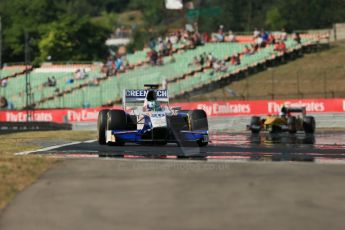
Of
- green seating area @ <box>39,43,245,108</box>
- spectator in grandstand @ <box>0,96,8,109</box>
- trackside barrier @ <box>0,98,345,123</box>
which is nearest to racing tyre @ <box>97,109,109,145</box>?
A: trackside barrier @ <box>0,98,345,123</box>

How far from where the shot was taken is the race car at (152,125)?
1811cm

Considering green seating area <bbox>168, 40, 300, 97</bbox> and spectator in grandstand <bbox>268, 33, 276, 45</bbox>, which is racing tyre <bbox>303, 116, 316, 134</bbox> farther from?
spectator in grandstand <bbox>268, 33, 276, 45</bbox>

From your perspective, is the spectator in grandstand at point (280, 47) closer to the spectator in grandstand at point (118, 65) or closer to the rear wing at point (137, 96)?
the spectator in grandstand at point (118, 65)

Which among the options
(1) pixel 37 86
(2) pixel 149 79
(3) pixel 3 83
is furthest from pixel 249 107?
(3) pixel 3 83

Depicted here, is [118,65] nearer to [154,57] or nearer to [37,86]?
[154,57]

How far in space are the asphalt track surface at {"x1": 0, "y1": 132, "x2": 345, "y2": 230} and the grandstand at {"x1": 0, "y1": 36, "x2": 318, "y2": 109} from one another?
36531 millimetres

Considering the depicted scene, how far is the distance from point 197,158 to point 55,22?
3565 inches

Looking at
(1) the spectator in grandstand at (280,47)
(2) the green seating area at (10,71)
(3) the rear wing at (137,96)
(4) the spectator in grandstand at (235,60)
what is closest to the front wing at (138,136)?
(3) the rear wing at (137,96)

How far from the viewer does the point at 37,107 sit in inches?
2030

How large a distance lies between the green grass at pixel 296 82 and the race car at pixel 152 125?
982 inches

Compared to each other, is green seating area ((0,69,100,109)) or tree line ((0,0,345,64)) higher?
tree line ((0,0,345,64))

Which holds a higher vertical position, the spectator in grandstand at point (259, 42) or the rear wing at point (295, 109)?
the spectator in grandstand at point (259, 42)

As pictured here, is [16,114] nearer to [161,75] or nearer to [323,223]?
[161,75]

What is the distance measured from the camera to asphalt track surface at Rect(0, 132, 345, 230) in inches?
317
